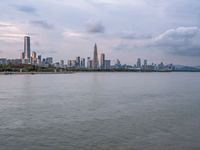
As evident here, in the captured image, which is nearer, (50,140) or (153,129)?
(50,140)

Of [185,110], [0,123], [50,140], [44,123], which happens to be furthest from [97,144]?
[185,110]

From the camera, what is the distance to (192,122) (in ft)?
60.9

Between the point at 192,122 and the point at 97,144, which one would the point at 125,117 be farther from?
the point at 97,144

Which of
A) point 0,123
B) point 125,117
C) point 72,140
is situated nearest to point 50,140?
point 72,140

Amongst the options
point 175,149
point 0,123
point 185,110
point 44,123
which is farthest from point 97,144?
point 185,110

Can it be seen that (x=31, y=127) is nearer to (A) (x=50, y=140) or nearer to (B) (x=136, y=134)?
(A) (x=50, y=140)

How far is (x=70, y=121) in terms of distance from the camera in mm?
18422

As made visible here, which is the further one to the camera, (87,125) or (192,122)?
(192,122)

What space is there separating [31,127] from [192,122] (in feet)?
32.3

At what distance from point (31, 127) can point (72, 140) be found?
3.65 m

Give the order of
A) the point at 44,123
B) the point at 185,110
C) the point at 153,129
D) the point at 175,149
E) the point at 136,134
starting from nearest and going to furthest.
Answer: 1. the point at 175,149
2. the point at 136,134
3. the point at 153,129
4. the point at 44,123
5. the point at 185,110

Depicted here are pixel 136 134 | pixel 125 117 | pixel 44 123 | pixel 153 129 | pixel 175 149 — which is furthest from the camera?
pixel 125 117

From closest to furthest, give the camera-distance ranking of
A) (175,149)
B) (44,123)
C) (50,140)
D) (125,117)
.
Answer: (175,149) → (50,140) → (44,123) → (125,117)

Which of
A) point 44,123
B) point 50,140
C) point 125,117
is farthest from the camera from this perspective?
point 125,117
